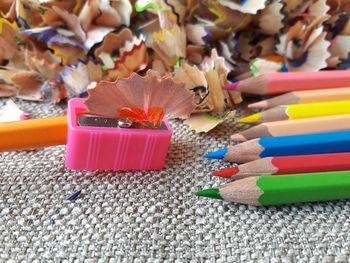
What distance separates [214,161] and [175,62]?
149 mm

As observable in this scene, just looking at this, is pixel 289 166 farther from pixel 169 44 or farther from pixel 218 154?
pixel 169 44

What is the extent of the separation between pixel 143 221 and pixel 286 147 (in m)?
0.15

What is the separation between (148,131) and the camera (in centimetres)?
43

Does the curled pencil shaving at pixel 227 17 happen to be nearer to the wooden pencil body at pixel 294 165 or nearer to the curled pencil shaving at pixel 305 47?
the curled pencil shaving at pixel 305 47

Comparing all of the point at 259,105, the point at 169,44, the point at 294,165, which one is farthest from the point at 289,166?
the point at 169,44

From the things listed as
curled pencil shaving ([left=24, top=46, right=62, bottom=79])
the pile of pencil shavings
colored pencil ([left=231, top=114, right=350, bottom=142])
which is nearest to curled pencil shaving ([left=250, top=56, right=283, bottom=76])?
the pile of pencil shavings

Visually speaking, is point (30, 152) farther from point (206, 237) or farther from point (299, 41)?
point (299, 41)

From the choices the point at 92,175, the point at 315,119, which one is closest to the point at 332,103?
the point at 315,119

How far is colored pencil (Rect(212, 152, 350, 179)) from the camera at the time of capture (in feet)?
1.37

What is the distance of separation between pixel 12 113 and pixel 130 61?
140 millimetres

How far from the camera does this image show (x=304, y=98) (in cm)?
51

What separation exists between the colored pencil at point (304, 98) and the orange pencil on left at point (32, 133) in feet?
0.68

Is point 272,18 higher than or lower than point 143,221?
higher

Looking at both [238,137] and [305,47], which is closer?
[238,137]
